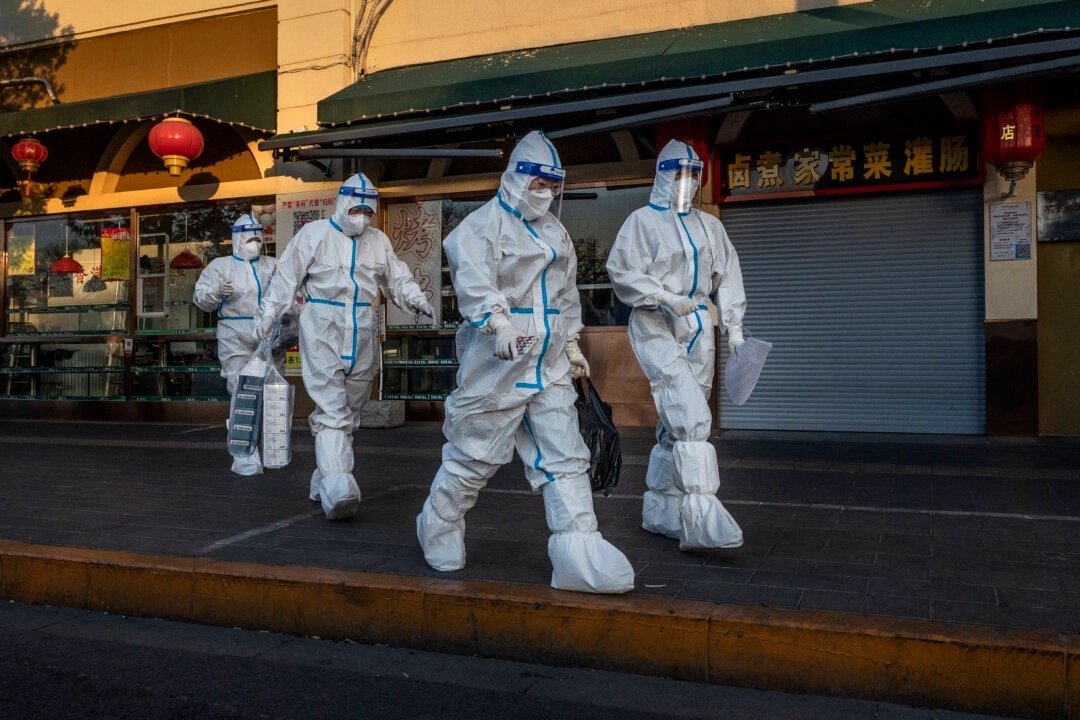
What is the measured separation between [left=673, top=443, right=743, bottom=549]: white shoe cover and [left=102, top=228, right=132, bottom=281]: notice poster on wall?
1130cm

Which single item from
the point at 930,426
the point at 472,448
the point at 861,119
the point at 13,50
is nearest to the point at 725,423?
the point at 930,426

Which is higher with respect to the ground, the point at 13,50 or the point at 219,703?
the point at 13,50

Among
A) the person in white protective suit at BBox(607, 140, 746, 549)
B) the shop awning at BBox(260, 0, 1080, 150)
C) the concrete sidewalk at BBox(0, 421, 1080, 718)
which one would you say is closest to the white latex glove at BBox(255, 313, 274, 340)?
the concrete sidewalk at BBox(0, 421, 1080, 718)

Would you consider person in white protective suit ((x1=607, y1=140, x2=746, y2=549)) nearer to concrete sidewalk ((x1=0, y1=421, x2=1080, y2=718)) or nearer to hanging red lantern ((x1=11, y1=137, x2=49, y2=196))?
concrete sidewalk ((x1=0, y1=421, x2=1080, y2=718))

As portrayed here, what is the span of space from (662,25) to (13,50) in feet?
32.3

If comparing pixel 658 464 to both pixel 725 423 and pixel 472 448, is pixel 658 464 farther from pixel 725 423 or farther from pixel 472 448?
pixel 725 423

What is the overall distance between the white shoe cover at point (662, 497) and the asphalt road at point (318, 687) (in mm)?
1456

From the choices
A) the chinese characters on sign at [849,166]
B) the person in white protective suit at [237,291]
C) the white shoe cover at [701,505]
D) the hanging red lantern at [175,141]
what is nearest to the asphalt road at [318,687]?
the white shoe cover at [701,505]

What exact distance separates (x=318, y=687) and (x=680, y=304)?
2.37 meters

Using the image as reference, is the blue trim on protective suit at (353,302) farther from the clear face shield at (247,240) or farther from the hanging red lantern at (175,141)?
the hanging red lantern at (175,141)

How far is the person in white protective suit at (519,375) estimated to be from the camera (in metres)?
3.88

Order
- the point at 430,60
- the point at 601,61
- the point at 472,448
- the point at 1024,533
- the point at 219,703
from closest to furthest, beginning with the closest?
the point at 219,703
the point at 472,448
the point at 1024,533
the point at 601,61
the point at 430,60

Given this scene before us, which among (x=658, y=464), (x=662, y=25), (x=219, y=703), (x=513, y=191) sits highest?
(x=662, y=25)

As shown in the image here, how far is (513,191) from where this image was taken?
13.4 ft
